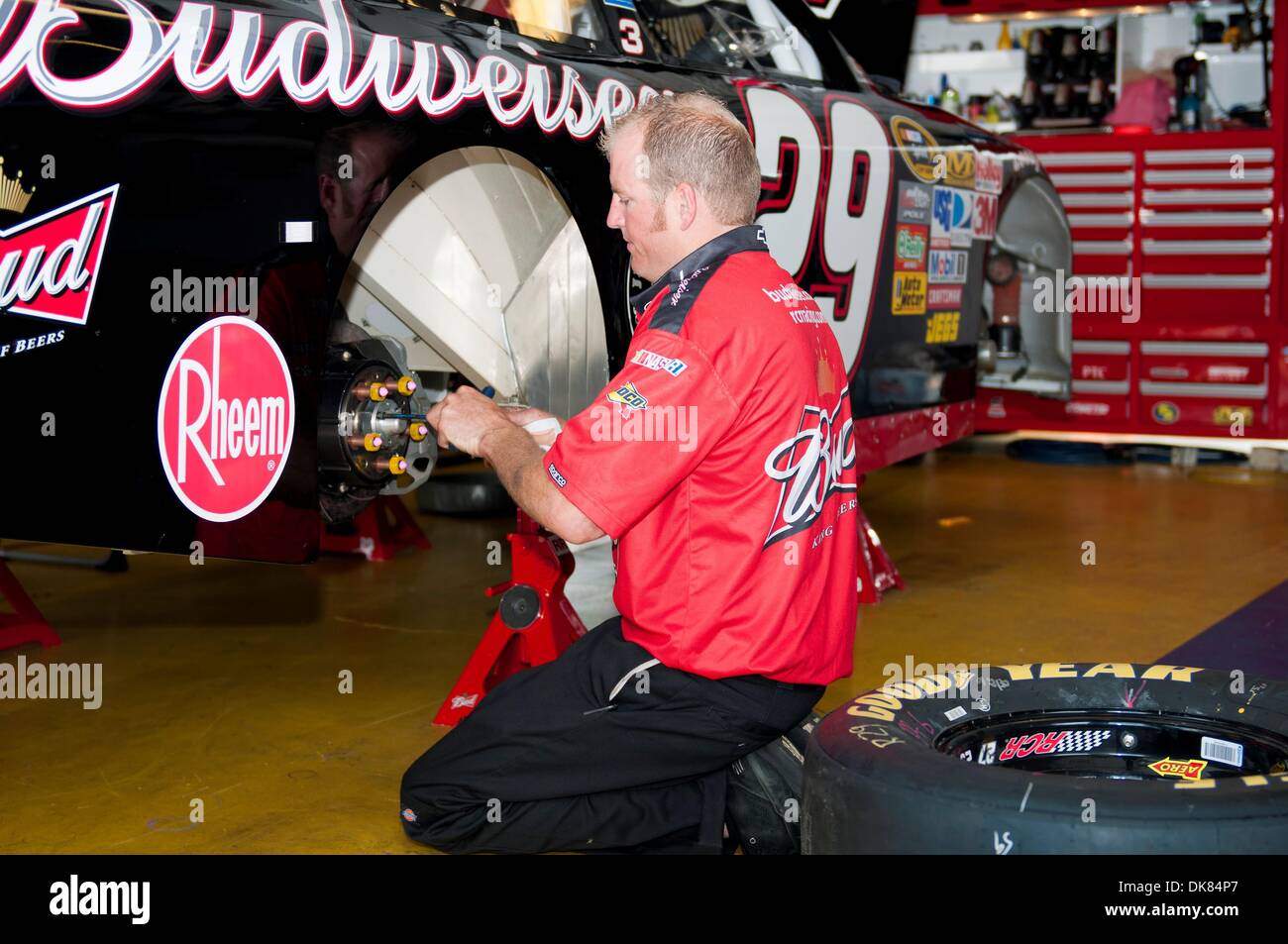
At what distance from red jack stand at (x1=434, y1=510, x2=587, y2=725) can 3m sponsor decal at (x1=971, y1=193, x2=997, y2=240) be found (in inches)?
77.6

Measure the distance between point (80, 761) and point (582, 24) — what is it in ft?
5.46

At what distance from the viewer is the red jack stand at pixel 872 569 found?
12.3 ft

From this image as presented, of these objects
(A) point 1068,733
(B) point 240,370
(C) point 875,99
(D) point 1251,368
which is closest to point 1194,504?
(D) point 1251,368

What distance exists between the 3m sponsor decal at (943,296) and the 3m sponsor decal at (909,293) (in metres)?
0.05

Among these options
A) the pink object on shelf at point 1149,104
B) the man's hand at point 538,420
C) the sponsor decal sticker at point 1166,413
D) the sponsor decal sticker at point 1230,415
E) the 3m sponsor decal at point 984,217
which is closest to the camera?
the man's hand at point 538,420

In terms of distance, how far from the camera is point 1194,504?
17.9ft

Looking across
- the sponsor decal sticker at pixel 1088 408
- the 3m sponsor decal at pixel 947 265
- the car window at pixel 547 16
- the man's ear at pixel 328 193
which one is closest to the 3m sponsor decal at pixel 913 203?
the 3m sponsor decal at pixel 947 265

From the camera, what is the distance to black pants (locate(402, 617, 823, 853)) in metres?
1.96

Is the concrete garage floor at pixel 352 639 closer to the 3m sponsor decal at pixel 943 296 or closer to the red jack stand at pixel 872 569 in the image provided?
the red jack stand at pixel 872 569

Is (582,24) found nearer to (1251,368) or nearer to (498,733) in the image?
(498,733)

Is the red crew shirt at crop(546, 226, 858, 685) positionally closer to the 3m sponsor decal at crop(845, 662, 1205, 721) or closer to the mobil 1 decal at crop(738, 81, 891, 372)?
the 3m sponsor decal at crop(845, 662, 1205, 721)

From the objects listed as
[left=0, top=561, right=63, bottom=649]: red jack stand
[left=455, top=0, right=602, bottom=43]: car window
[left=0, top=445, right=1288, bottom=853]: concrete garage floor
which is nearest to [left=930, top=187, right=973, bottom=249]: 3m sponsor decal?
[left=0, top=445, right=1288, bottom=853]: concrete garage floor

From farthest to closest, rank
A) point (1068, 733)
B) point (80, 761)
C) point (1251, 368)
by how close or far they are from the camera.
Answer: point (1251, 368) → point (80, 761) → point (1068, 733)

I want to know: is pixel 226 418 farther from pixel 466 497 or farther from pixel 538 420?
pixel 466 497
